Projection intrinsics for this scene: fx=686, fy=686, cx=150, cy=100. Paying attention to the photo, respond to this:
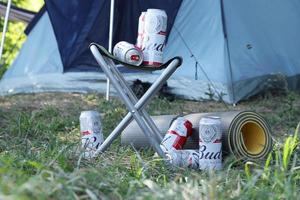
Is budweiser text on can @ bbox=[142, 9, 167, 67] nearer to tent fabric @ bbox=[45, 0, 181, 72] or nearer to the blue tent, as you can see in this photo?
the blue tent

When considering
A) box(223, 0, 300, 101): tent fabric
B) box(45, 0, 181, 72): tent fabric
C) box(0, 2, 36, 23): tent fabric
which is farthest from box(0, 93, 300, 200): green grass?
box(0, 2, 36, 23): tent fabric

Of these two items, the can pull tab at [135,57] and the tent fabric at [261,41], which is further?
the tent fabric at [261,41]

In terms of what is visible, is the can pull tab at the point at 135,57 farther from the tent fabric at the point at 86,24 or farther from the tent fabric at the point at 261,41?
the tent fabric at the point at 86,24

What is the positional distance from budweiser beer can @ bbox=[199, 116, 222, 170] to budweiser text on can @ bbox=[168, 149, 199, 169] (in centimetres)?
4

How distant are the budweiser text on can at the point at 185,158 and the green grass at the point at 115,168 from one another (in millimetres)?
103

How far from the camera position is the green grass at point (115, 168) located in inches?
85.1

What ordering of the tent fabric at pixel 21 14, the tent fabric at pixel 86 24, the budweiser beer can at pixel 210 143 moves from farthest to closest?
the tent fabric at pixel 21 14 < the tent fabric at pixel 86 24 < the budweiser beer can at pixel 210 143

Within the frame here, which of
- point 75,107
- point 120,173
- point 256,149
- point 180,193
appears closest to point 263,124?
point 256,149

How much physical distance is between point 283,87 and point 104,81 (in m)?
1.82

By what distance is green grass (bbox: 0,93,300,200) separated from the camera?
7.09 feet

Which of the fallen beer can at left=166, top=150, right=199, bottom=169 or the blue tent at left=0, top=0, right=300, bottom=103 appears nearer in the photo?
the fallen beer can at left=166, top=150, right=199, bottom=169

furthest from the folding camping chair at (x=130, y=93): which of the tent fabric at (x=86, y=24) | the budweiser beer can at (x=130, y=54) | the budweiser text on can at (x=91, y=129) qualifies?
the tent fabric at (x=86, y=24)

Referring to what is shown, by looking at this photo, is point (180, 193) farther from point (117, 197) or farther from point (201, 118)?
point (201, 118)

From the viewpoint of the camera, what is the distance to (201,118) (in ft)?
11.6
